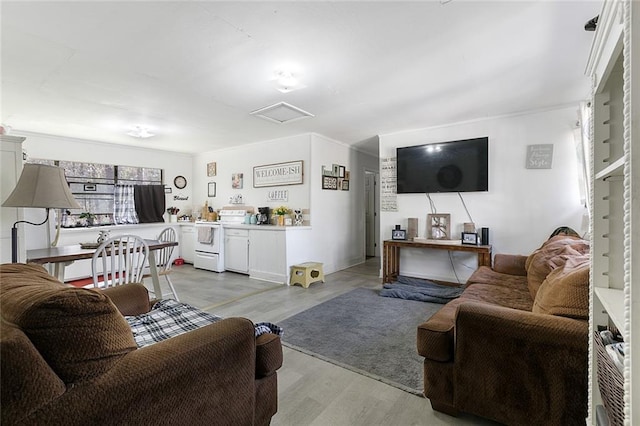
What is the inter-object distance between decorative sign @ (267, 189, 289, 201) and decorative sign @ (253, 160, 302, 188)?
0.13m

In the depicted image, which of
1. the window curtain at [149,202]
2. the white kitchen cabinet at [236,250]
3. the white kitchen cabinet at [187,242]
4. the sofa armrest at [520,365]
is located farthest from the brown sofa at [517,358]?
the window curtain at [149,202]

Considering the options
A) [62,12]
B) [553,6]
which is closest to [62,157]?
[62,12]

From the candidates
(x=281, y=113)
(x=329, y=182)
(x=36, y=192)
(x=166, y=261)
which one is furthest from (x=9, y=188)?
(x=329, y=182)

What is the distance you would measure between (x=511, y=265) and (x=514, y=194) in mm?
1155

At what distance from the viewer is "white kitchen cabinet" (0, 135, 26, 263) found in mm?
2109

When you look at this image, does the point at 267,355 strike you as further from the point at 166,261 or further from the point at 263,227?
the point at 263,227

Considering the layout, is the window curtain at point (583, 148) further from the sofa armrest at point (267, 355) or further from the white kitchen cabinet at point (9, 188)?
the white kitchen cabinet at point (9, 188)

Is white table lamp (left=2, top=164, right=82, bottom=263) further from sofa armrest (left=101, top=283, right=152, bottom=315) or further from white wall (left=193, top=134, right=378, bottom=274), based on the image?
white wall (left=193, top=134, right=378, bottom=274)

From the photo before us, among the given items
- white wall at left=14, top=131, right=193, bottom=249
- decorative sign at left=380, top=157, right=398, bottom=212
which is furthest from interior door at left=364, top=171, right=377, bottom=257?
white wall at left=14, top=131, right=193, bottom=249

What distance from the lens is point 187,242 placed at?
6.09 meters

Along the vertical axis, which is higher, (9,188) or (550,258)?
(9,188)

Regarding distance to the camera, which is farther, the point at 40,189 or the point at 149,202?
the point at 149,202

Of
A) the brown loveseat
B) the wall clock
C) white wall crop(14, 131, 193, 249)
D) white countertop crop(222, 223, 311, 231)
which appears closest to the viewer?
the brown loveseat

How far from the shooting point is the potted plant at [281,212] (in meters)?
4.90
